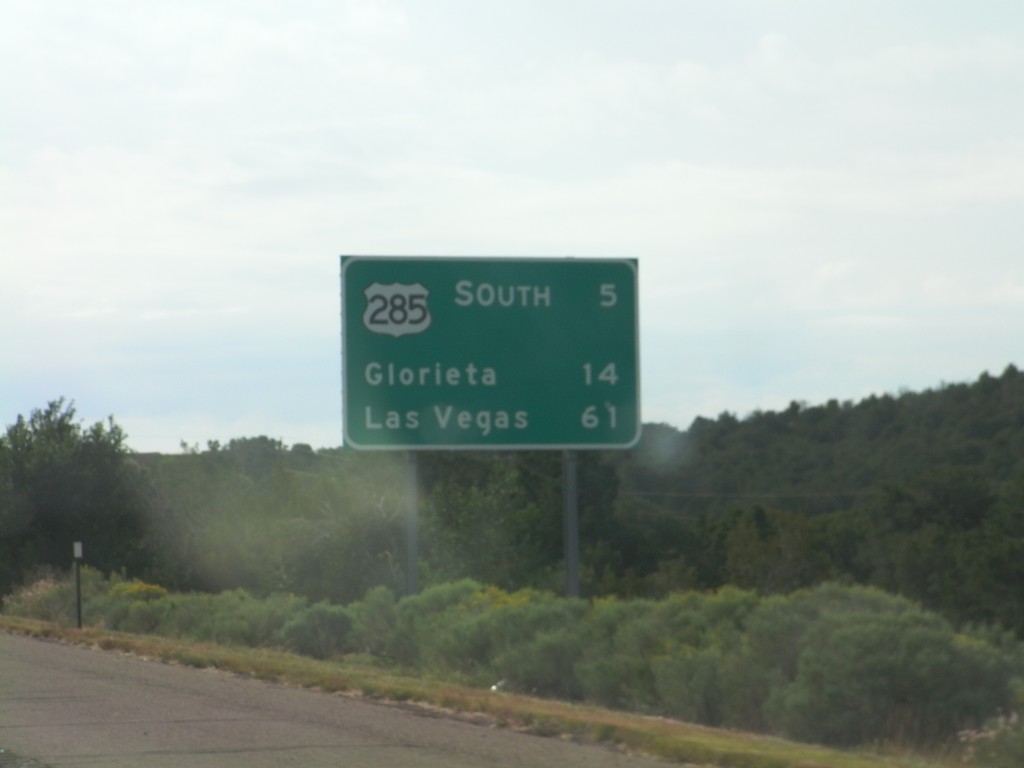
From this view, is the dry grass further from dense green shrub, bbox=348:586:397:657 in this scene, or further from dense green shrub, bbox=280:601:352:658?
dense green shrub, bbox=280:601:352:658

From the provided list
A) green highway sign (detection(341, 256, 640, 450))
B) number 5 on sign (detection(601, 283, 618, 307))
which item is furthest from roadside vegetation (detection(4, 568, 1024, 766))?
number 5 on sign (detection(601, 283, 618, 307))

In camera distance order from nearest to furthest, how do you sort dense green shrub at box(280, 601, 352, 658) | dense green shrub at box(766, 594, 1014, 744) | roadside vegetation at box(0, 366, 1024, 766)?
dense green shrub at box(766, 594, 1014, 744), roadside vegetation at box(0, 366, 1024, 766), dense green shrub at box(280, 601, 352, 658)

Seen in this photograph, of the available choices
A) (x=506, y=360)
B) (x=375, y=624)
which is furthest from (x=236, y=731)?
(x=375, y=624)

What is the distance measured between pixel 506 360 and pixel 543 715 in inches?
245

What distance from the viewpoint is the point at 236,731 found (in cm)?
1288

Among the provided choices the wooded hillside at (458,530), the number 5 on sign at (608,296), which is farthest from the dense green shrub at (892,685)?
the wooded hillside at (458,530)

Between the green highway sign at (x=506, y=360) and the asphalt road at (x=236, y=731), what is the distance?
3.69 m

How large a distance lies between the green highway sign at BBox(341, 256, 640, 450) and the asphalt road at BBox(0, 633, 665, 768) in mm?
3687

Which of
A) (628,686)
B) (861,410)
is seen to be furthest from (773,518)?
(628,686)

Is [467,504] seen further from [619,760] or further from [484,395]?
[619,760]

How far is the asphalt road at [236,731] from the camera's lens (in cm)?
1120

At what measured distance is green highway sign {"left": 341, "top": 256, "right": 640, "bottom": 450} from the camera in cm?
1831

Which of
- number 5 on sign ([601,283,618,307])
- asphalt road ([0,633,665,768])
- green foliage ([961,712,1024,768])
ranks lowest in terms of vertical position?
asphalt road ([0,633,665,768])

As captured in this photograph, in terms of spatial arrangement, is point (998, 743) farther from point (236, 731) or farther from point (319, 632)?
point (319, 632)
